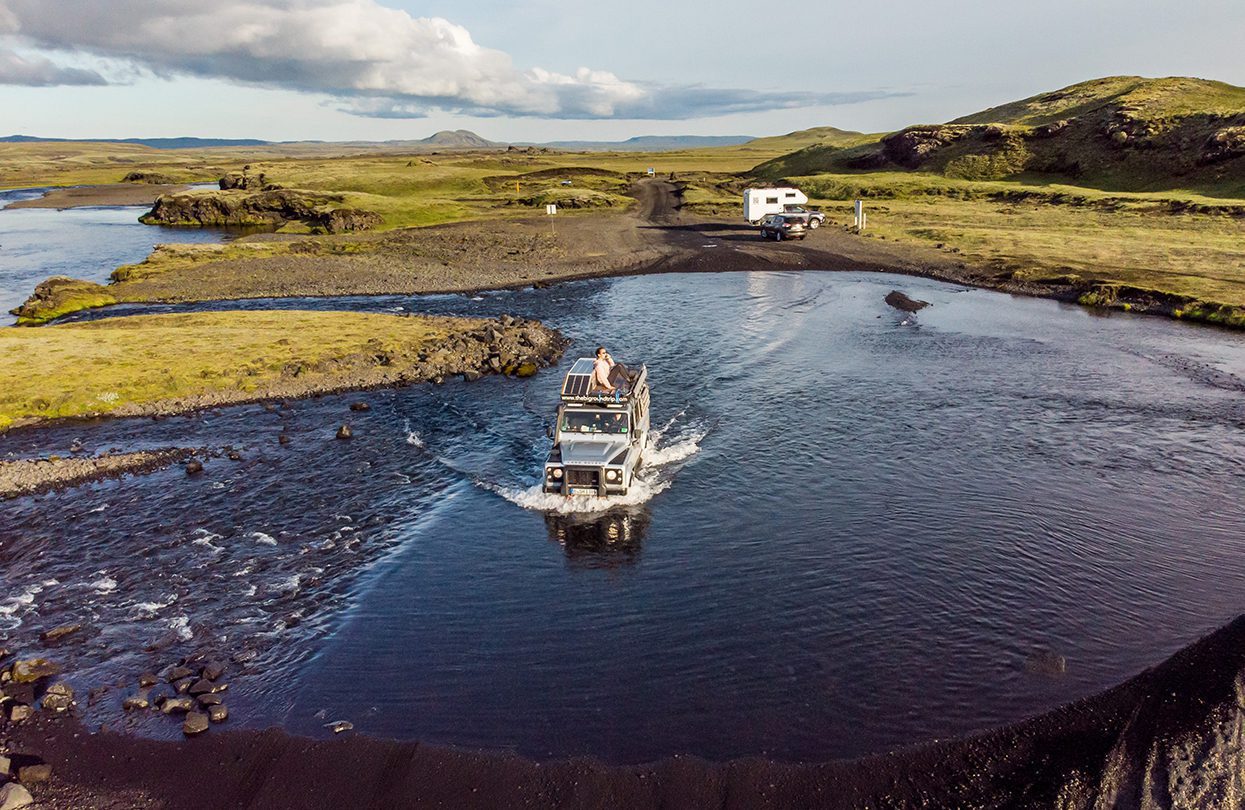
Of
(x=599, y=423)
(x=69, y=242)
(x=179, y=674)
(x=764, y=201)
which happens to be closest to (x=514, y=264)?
(x=764, y=201)

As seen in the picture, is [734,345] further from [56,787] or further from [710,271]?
[56,787]

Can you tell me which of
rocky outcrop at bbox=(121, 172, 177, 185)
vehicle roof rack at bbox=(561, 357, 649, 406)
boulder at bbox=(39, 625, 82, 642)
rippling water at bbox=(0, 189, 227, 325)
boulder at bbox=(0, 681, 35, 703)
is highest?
rocky outcrop at bbox=(121, 172, 177, 185)

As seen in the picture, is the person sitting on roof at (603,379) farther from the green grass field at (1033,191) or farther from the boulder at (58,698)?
the green grass field at (1033,191)

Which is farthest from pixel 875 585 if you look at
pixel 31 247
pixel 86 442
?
pixel 31 247

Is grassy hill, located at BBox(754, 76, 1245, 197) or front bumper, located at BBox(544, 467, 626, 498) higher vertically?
grassy hill, located at BBox(754, 76, 1245, 197)

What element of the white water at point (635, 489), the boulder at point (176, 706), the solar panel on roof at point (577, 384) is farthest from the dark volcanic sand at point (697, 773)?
the solar panel on roof at point (577, 384)

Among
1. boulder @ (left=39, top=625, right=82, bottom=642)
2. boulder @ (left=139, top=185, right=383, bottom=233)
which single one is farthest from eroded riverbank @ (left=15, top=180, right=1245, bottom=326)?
boulder @ (left=39, top=625, right=82, bottom=642)

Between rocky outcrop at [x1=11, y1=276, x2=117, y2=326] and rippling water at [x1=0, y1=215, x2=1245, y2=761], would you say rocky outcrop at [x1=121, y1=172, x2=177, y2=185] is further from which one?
rippling water at [x1=0, y1=215, x2=1245, y2=761]

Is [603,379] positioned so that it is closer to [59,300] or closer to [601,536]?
[601,536]

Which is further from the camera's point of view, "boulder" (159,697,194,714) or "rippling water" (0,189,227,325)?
"rippling water" (0,189,227,325)
